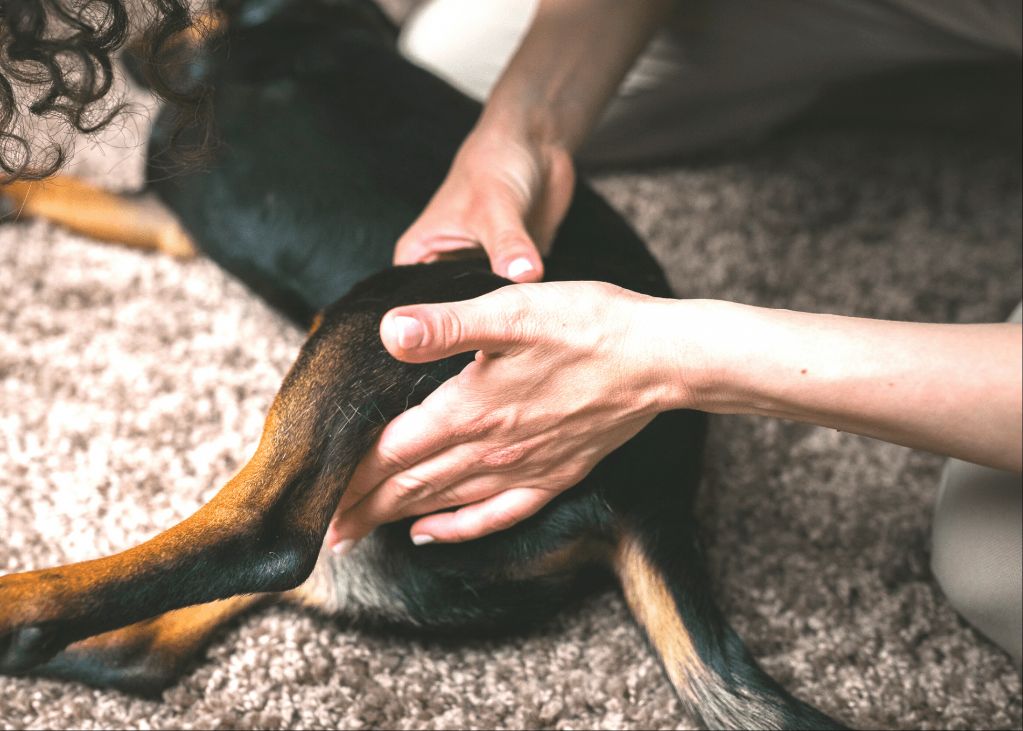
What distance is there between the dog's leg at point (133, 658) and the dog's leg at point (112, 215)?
861 mm

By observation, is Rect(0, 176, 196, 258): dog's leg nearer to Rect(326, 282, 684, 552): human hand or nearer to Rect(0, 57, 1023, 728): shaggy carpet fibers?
Rect(0, 57, 1023, 728): shaggy carpet fibers

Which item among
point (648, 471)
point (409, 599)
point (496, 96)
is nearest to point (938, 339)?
point (648, 471)

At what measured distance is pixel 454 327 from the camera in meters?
0.92

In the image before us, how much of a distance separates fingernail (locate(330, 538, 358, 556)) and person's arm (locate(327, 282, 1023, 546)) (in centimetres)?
6

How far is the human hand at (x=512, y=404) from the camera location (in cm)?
95

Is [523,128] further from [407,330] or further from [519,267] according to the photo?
[407,330]

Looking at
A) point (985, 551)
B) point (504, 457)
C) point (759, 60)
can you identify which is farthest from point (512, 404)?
point (759, 60)

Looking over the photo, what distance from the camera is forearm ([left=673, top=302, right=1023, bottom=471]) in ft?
3.03

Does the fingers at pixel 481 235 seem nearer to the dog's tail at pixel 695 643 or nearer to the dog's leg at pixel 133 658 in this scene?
the dog's tail at pixel 695 643

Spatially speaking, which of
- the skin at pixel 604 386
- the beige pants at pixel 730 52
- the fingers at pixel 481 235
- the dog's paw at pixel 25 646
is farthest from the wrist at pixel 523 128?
the dog's paw at pixel 25 646

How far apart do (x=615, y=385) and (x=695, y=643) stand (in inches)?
12.5

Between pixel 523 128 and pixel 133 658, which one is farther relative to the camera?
pixel 523 128

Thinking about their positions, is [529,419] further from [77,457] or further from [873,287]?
[873,287]

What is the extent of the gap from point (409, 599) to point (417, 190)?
2.20 ft
